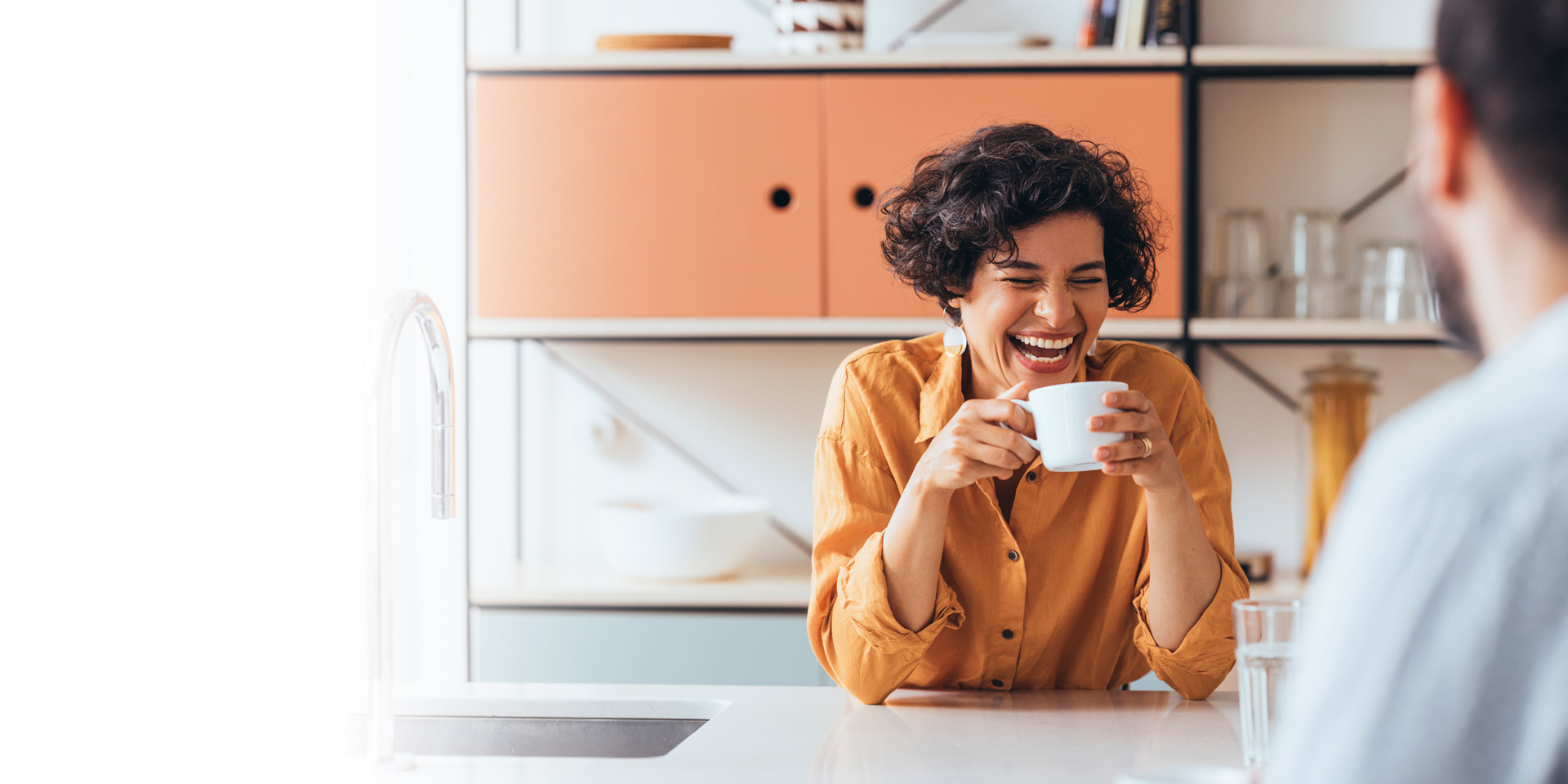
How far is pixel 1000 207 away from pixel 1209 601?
1.42 feet

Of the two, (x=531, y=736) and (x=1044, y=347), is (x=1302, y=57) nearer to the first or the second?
(x=1044, y=347)

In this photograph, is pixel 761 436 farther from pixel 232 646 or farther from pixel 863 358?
pixel 232 646

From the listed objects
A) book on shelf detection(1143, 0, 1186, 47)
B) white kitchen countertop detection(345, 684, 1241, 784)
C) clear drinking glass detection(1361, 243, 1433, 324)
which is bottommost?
white kitchen countertop detection(345, 684, 1241, 784)

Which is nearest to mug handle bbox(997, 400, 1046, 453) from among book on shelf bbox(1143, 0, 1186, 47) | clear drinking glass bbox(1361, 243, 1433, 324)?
book on shelf bbox(1143, 0, 1186, 47)

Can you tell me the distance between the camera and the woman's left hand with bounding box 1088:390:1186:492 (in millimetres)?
1026

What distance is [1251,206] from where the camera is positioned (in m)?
2.40

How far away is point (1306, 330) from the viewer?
2129mm

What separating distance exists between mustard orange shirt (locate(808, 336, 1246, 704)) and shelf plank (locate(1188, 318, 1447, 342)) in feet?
2.73

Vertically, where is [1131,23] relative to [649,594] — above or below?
above

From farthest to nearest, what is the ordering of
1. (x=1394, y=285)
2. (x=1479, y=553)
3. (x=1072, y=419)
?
1. (x=1394, y=285)
2. (x=1072, y=419)
3. (x=1479, y=553)

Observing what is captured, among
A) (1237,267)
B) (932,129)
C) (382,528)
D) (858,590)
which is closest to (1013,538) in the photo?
(858,590)

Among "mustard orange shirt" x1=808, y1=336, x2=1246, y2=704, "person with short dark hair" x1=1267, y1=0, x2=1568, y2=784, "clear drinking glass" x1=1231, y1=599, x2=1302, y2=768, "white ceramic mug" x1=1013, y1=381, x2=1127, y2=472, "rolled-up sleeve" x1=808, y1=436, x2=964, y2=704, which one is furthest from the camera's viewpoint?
"mustard orange shirt" x1=808, y1=336, x2=1246, y2=704

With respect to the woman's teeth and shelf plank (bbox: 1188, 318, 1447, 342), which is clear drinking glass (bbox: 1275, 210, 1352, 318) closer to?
shelf plank (bbox: 1188, 318, 1447, 342)

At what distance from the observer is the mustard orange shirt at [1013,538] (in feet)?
4.14
